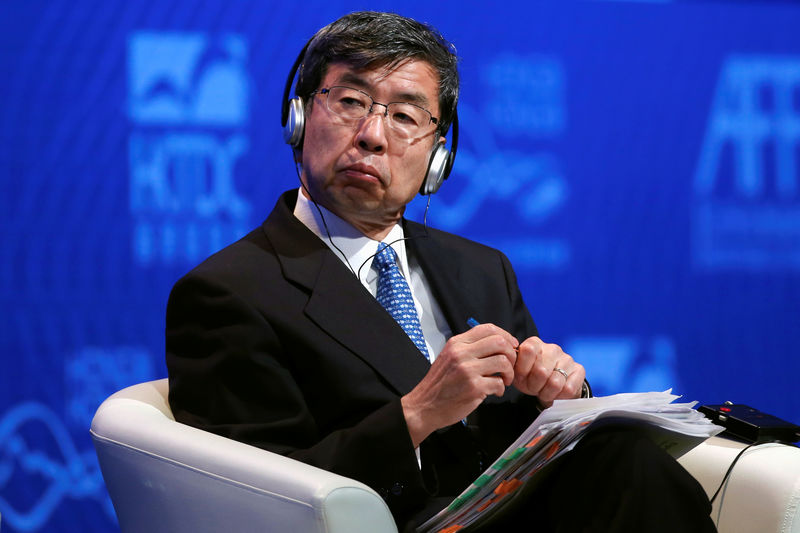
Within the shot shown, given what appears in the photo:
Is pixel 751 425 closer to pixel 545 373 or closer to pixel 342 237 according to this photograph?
pixel 545 373

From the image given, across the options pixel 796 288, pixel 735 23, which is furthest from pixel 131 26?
pixel 796 288

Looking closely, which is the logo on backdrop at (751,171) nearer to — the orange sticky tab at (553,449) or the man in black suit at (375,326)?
the man in black suit at (375,326)

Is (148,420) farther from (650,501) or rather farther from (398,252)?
(650,501)

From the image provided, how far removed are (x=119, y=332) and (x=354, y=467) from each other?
1274 mm

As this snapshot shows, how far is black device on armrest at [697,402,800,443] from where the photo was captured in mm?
1541

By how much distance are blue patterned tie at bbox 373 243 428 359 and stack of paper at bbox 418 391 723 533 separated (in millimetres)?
353

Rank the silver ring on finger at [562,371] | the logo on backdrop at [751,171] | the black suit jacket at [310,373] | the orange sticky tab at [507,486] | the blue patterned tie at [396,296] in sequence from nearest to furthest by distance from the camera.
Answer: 1. the orange sticky tab at [507,486]
2. the black suit jacket at [310,373]
3. the silver ring on finger at [562,371]
4. the blue patterned tie at [396,296]
5. the logo on backdrop at [751,171]

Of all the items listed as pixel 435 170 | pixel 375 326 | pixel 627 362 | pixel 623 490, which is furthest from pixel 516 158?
pixel 623 490

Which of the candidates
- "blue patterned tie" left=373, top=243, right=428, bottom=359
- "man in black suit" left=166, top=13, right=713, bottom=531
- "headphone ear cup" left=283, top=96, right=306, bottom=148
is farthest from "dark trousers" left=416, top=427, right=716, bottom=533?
"headphone ear cup" left=283, top=96, right=306, bottom=148

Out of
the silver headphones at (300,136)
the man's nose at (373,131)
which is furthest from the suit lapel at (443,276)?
the man's nose at (373,131)

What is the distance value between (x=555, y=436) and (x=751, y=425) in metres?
0.49

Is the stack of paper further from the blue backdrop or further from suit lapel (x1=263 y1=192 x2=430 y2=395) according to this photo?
the blue backdrop

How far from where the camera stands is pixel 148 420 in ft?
4.69

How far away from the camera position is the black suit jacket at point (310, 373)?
141cm
